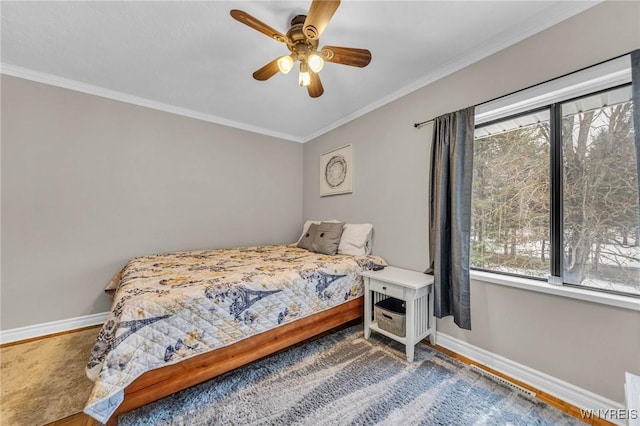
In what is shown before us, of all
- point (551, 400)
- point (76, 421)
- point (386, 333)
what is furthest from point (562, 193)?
point (76, 421)

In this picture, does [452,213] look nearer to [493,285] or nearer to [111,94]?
[493,285]

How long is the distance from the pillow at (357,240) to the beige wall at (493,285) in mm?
113

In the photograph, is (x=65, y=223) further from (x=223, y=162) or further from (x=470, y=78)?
(x=470, y=78)

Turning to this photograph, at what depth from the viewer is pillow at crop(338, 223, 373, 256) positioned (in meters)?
2.66

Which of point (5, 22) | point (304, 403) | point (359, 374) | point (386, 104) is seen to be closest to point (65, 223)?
point (5, 22)

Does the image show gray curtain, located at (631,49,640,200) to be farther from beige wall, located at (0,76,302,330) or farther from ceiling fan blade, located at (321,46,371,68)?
beige wall, located at (0,76,302,330)

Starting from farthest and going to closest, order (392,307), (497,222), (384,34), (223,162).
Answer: (223,162) → (392,307) → (497,222) → (384,34)

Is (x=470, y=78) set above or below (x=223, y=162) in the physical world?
above

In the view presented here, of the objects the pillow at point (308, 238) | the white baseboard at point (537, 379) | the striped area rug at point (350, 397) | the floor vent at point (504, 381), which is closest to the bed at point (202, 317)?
the striped area rug at point (350, 397)

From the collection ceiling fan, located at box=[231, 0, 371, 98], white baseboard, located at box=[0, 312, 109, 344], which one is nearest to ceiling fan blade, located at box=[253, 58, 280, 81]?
ceiling fan, located at box=[231, 0, 371, 98]

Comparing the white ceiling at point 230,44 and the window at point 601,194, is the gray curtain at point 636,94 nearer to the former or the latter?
the window at point 601,194

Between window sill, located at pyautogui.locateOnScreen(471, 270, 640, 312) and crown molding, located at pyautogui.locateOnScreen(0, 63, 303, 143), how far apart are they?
3299 mm

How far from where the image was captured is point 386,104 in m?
2.66

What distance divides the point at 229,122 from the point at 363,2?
7.86ft
